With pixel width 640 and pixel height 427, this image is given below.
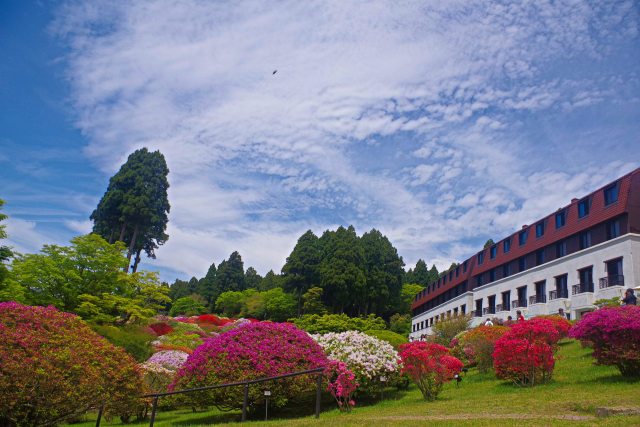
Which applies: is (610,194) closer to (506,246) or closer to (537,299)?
(537,299)

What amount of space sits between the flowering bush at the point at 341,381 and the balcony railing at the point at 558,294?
821 inches

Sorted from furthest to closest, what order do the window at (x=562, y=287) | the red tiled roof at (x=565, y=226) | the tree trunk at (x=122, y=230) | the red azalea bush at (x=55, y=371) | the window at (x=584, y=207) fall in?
the tree trunk at (x=122, y=230)
the window at (x=562, y=287)
the window at (x=584, y=207)
the red tiled roof at (x=565, y=226)
the red azalea bush at (x=55, y=371)

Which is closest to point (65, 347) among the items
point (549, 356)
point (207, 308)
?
point (549, 356)

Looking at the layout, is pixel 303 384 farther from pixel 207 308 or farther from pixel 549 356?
pixel 207 308

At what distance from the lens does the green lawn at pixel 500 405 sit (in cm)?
849

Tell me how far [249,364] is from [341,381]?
277 cm

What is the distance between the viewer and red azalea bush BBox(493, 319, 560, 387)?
43.0 ft

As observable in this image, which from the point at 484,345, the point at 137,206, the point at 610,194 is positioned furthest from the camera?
the point at 137,206

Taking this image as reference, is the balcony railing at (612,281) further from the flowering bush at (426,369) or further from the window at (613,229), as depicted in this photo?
the flowering bush at (426,369)

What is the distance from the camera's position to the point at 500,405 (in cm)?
1023

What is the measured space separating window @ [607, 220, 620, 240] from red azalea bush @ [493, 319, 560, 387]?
16.4 meters

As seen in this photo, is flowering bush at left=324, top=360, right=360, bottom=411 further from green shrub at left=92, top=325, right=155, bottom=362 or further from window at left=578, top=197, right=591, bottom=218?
window at left=578, top=197, right=591, bottom=218

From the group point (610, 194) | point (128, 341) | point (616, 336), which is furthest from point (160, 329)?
point (616, 336)

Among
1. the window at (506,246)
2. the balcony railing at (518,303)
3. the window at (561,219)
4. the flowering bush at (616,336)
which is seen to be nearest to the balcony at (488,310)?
the balcony railing at (518,303)
